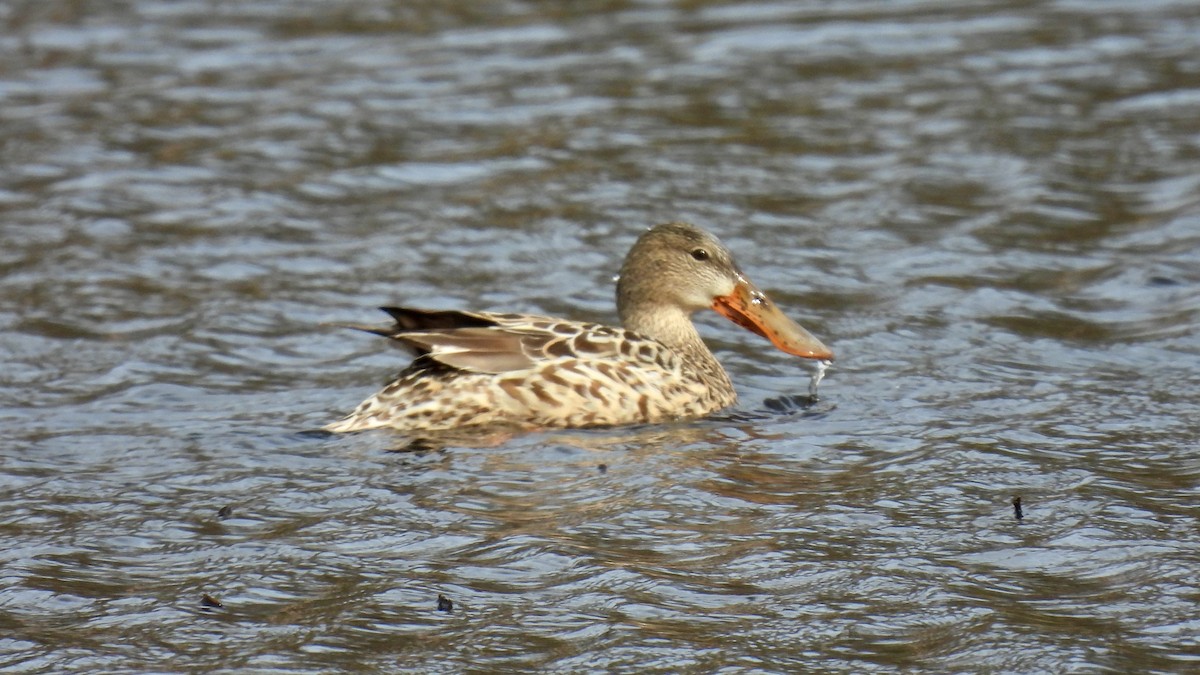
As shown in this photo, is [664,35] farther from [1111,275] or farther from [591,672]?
[591,672]

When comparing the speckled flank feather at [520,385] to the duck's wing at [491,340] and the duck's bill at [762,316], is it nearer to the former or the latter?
the duck's wing at [491,340]

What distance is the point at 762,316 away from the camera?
8961mm

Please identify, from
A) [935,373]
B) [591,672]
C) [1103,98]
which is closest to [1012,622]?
[591,672]

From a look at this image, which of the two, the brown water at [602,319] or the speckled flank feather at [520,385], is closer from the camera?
the brown water at [602,319]

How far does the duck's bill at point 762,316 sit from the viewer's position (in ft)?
29.1

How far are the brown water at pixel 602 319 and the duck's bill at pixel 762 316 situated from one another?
0.31 m

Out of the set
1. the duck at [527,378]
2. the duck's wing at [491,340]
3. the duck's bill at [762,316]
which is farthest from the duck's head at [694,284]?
the duck's wing at [491,340]

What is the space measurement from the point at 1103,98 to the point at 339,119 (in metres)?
5.72

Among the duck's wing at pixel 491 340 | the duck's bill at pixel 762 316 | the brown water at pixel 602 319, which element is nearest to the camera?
the brown water at pixel 602 319

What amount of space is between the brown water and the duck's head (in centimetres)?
39

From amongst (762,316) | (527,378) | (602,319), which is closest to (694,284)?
(762,316)

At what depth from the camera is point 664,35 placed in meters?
16.2

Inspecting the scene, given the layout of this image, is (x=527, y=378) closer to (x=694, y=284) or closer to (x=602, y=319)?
(x=694, y=284)

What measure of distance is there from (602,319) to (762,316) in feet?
5.01
